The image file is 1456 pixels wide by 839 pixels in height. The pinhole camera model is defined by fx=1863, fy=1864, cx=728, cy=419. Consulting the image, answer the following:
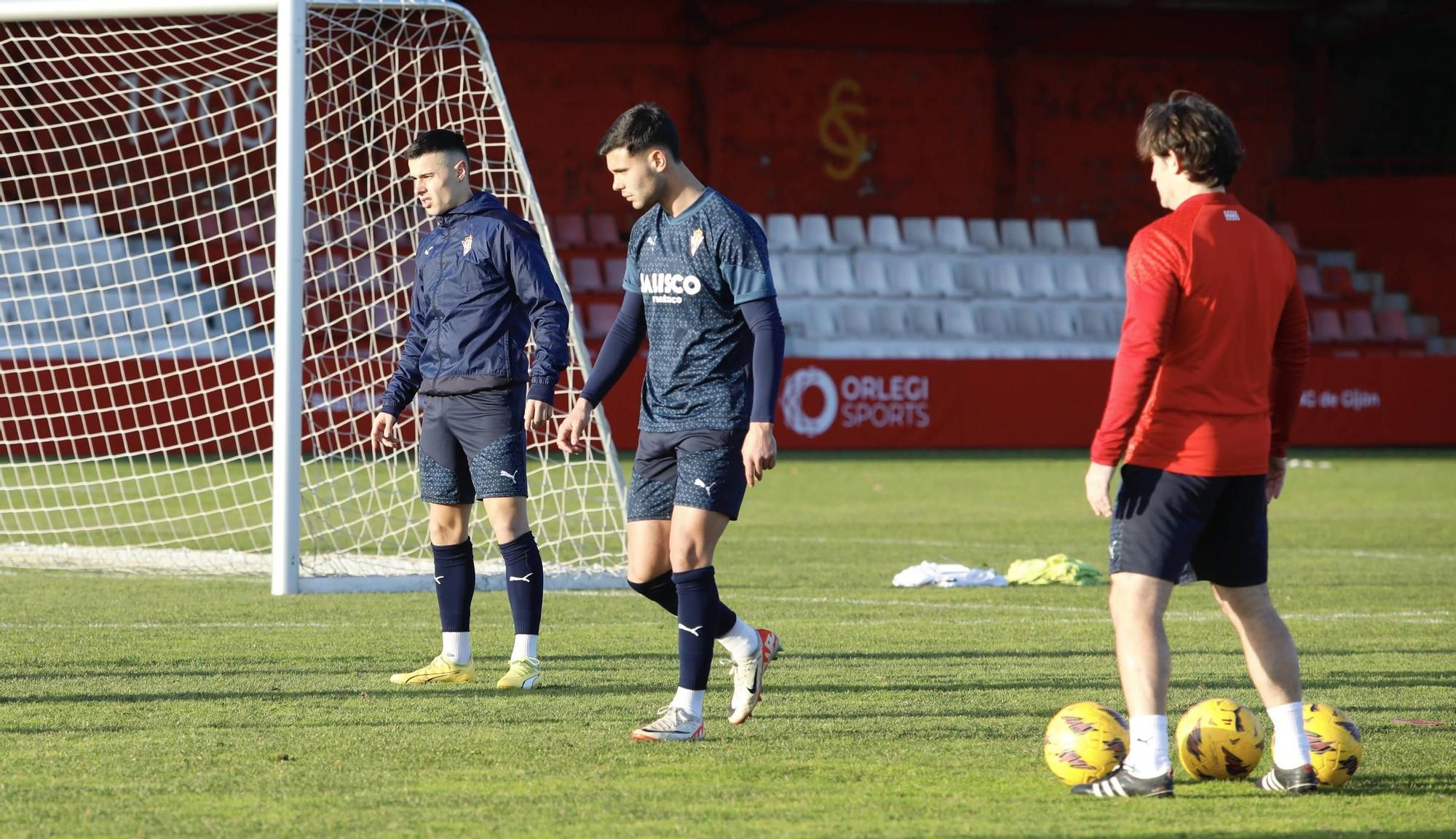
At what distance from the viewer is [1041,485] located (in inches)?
696

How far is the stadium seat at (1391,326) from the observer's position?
27.6 metres

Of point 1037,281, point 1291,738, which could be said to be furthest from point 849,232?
point 1291,738

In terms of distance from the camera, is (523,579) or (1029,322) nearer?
(523,579)

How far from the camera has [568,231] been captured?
25.0 meters

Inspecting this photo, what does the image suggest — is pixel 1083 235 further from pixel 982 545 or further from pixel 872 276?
pixel 982 545

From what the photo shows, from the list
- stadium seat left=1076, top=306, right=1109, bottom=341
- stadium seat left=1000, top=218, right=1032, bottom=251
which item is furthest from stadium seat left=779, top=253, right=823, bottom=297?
stadium seat left=1076, top=306, right=1109, bottom=341

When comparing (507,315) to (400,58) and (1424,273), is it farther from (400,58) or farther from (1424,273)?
(1424,273)

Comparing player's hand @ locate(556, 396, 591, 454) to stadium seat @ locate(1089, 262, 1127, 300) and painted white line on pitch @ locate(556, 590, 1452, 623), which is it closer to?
painted white line on pitch @ locate(556, 590, 1452, 623)

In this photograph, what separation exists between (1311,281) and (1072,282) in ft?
12.6

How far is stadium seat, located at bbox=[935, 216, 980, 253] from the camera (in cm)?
2750

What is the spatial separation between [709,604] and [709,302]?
34.2 inches

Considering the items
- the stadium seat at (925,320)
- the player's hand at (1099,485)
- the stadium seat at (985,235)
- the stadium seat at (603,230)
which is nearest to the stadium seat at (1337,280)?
the stadium seat at (985,235)

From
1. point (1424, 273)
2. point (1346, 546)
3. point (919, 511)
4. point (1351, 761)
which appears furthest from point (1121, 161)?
point (1351, 761)

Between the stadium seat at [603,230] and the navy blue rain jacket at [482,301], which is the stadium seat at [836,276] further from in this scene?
the navy blue rain jacket at [482,301]
